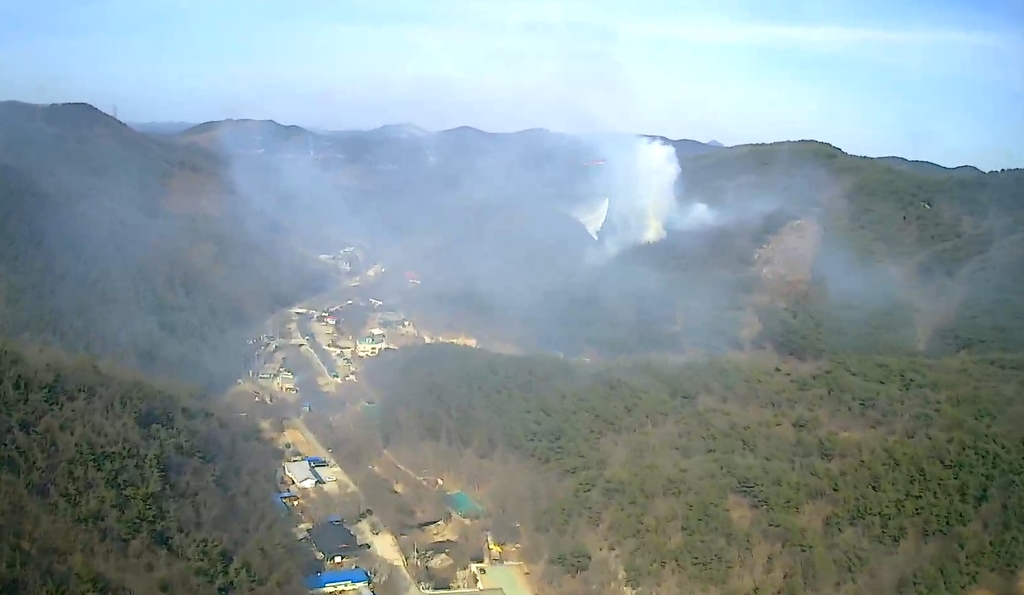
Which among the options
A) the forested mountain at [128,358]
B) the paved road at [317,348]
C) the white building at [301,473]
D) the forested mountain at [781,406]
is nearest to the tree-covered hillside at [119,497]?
the forested mountain at [128,358]

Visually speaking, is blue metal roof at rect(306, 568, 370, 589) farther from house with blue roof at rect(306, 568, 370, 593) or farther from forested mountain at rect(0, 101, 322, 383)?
forested mountain at rect(0, 101, 322, 383)

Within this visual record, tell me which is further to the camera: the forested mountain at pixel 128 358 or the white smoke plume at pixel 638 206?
the white smoke plume at pixel 638 206

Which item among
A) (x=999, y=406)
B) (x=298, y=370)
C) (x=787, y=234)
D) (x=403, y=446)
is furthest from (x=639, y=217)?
(x=999, y=406)

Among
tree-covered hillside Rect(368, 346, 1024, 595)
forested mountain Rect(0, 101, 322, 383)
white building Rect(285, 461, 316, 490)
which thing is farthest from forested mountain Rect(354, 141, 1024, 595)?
forested mountain Rect(0, 101, 322, 383)

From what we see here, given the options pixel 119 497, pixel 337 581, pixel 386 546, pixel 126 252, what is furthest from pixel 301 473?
pixel 126 252

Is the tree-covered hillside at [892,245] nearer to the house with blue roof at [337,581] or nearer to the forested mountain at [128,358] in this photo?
the house with blue roof at [337,581]

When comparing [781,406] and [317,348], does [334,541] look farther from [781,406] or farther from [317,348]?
[317,348]
